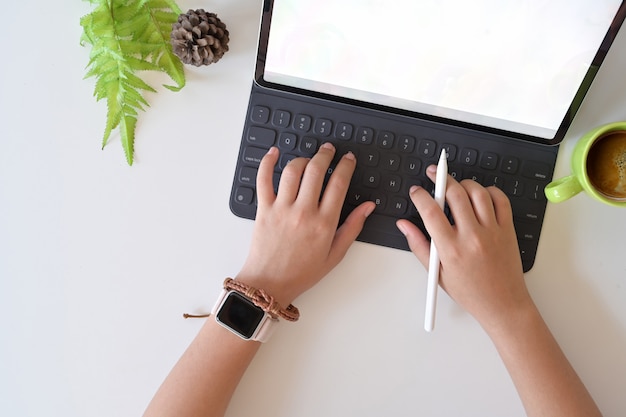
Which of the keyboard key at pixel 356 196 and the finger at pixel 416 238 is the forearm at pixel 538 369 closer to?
the finger at pixel 416 238

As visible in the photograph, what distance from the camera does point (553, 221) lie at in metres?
0.65

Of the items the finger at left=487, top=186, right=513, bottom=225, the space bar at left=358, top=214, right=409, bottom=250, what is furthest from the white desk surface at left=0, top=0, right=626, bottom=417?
the finger at left=487, top=186, right=513, bottom=225

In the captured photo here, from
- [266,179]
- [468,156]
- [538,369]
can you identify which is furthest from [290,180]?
[538,369]

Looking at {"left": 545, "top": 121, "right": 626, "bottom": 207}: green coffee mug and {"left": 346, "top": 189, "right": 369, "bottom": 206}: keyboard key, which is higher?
{"left": 545, "top": 121, "right": 626, "bottom": 207}: green coffee mug

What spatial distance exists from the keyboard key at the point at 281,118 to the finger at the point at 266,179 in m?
0.04

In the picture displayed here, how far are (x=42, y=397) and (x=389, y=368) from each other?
448mm

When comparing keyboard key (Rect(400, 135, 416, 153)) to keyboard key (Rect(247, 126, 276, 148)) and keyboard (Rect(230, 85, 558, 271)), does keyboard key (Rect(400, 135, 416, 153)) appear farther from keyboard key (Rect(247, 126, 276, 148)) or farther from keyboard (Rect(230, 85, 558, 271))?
keyboard key (Rect(247, 126, 276, 148))

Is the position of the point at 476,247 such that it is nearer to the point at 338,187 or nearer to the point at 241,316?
the point at 338,187

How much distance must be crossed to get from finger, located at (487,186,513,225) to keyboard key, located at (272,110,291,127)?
0.28 m

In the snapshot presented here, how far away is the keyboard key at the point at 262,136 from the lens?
621 millimetres

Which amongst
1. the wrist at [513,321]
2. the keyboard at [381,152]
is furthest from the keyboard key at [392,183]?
the wrist at [513,321]

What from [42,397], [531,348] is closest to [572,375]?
[531,348]

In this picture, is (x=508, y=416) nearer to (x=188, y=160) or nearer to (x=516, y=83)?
(x=516, y=83)

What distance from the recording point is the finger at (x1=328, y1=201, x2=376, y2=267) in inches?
24.2
